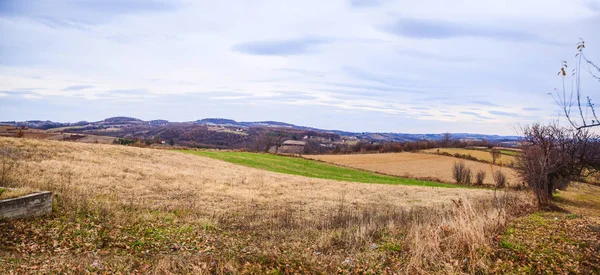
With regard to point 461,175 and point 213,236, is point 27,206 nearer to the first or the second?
point 213,236

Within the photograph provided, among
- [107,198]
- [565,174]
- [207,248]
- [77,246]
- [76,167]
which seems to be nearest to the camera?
[77,246]

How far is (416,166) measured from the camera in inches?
2283

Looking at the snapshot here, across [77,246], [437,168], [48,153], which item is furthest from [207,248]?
[437,168]

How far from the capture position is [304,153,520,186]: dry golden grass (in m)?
50.4

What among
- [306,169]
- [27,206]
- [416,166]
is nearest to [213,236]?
[27,206]

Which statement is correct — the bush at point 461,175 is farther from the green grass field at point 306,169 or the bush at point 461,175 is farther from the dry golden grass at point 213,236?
the dry golden grass at point 213,236

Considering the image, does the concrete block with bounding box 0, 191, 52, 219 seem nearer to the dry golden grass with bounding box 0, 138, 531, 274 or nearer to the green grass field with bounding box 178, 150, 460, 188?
the dry golden grass with bounding box 0, 138, 531, 274

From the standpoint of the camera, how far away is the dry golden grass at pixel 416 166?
5037 centimetres

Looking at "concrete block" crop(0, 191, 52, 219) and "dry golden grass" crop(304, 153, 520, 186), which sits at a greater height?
"concrete block" crop(0, 191, 52, 219)

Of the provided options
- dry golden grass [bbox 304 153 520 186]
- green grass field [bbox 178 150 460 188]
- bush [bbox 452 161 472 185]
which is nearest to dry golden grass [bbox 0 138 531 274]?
green grass field [bbox 178 150 460 188]

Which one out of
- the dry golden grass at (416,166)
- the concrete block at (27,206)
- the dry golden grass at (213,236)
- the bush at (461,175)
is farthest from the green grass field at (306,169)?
the concrete block at (27,206)

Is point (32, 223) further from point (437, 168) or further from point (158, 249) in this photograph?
point (437, 168)

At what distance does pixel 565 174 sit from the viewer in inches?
1035

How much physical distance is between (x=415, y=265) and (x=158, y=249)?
6.26 m
